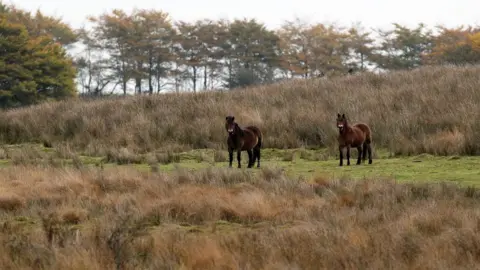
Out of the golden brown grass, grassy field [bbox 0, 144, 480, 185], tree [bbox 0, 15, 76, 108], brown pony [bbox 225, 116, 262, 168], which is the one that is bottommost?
the golden brown grass

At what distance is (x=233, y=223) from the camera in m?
8.95

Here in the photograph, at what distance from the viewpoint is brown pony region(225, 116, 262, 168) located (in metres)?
15.4

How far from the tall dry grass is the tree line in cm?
2998

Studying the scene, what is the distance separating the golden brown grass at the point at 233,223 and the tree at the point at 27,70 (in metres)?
36.1

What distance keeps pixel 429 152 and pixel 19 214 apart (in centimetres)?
1015

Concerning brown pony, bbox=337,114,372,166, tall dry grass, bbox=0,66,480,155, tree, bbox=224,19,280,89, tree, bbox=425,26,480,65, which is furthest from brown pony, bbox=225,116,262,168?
tree, bbox=224,19,280,89

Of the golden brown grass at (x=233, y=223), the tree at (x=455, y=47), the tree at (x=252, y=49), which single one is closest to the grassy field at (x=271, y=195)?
the golden brown grass at (x=233, y=223)

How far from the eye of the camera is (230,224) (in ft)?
29.2

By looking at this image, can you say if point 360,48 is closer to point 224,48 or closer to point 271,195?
point 224,48

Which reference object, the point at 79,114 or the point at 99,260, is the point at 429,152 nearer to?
the point at 99,260

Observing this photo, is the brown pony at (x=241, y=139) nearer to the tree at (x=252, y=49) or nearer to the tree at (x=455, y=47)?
the tree at (x=455, y=47)

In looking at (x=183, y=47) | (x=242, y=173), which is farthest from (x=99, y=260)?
(x=183, y=47)

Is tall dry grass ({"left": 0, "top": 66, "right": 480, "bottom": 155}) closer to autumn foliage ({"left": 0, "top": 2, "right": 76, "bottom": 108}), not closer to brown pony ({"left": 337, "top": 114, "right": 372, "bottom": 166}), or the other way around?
brown pony ({"left": 337, "top": 114, "right": 372, "bottom": 166})

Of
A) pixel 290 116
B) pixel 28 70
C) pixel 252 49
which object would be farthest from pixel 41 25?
pixel 290 116
